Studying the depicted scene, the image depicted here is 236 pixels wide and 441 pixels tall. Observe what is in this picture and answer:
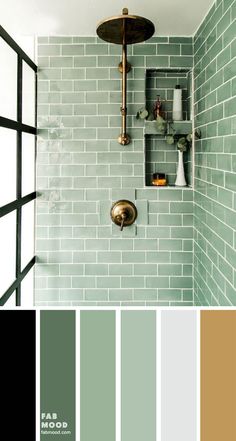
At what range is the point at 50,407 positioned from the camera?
924 mm

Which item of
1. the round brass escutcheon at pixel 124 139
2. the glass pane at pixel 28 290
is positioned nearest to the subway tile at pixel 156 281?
the glass pane at pixel 28 290

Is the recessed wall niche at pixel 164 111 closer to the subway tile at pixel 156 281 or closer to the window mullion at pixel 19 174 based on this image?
the subway tile at pixel 156 281

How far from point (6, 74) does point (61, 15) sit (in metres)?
0.40

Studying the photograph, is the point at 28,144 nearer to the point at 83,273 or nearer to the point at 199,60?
the point at 83,273

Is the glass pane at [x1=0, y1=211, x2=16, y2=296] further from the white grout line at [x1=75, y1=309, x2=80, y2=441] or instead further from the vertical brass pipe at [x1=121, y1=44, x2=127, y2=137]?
the white grout line at [x1=75, y1=309, x2=80, y2=441]

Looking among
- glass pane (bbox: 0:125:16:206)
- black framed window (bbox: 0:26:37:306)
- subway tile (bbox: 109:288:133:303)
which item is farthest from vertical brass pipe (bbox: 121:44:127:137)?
subway tile (bbox: 109:288:133:303)

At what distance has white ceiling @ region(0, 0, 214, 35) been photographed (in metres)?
1.94

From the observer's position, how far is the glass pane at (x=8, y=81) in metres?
1.90

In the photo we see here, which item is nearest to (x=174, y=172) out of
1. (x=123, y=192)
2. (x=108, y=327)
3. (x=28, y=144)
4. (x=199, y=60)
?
(x=123, y=192)

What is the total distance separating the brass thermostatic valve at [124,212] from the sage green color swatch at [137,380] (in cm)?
150

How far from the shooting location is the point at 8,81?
6.53 feet

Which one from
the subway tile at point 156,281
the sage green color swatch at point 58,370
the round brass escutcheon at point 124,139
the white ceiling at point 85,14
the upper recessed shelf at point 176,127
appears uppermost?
the white ceiling at point 85,14

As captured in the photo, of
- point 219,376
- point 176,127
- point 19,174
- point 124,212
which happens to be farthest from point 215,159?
point 219,376

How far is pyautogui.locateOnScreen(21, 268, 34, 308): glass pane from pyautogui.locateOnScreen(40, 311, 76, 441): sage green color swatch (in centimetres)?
140
